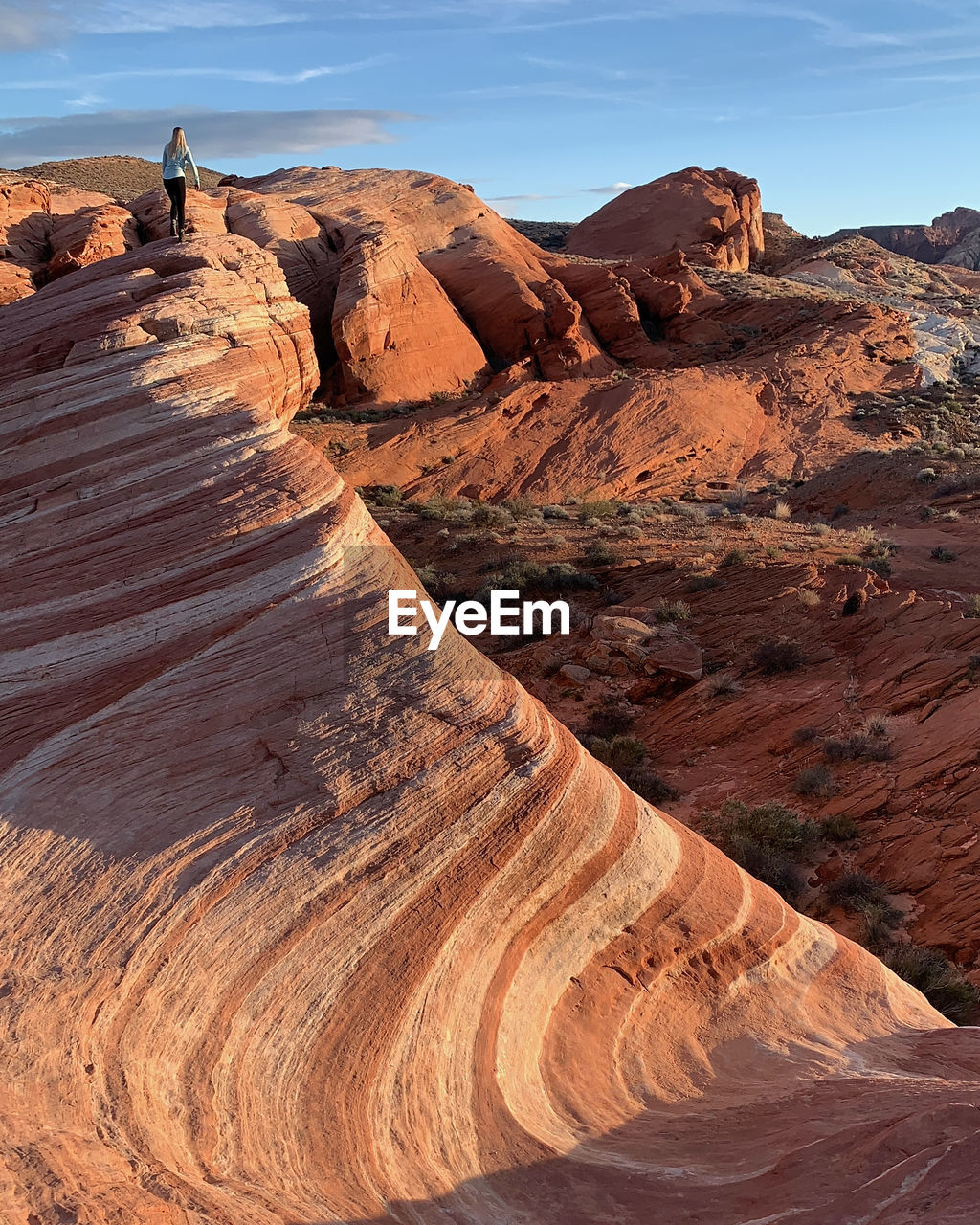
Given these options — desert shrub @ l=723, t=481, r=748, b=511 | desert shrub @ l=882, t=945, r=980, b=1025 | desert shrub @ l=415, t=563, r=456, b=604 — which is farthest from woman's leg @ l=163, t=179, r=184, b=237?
desert shrub @ l=723, t=481, r=748, b=511

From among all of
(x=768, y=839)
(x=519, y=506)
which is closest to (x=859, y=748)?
(x=768, y=839)

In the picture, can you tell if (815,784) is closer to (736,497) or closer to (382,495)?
(382,495)

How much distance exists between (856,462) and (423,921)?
24.8 metres

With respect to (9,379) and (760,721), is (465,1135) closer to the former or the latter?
(9,379)

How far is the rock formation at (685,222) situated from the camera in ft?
162

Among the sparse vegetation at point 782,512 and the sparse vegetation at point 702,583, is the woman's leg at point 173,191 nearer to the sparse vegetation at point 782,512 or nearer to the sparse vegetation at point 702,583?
the sparse vegetation at point 702,583

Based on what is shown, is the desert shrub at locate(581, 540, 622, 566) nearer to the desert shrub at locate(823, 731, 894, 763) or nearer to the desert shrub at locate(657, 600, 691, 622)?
the desert shrub at locate(657, 600, 691, 622)

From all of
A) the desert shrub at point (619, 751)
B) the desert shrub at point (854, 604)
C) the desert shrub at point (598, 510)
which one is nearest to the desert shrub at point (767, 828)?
the desert shrub at point (619, 751)

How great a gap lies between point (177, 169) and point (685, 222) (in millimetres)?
45850

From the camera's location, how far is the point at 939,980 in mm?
8172

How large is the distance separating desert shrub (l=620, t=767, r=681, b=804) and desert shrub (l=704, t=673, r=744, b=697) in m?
2.04

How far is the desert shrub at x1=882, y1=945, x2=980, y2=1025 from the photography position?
795 cm

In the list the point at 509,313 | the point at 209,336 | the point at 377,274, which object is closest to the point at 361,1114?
the point at 209,336

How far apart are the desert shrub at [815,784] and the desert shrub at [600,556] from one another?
7.35 meters
